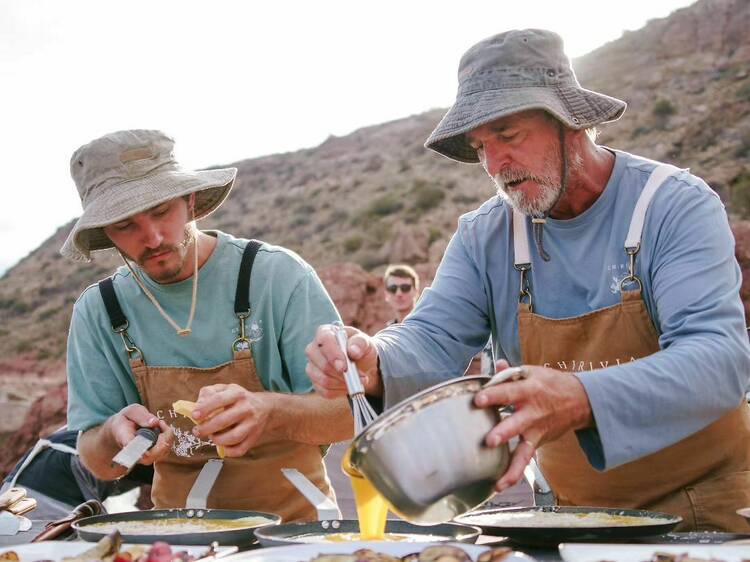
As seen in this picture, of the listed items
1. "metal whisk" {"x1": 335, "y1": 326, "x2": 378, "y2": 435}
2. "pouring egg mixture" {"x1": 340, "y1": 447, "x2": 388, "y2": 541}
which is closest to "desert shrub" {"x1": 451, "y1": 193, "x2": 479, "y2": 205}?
"metal whisk" {"x1": 335, "y1": 326, "x2": 378, "y2": 435}

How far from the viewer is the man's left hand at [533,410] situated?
66.4 inches

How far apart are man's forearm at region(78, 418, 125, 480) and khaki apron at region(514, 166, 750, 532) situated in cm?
129

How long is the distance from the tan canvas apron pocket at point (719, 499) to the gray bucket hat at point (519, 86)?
1.00 metres

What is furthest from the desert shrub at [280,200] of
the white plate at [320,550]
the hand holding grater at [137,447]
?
the white plate at [320,550]

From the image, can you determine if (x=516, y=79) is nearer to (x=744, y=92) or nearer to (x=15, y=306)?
(x=744, y=92)

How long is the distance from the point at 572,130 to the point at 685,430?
98 centimetres

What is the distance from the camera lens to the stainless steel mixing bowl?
5.14 feet

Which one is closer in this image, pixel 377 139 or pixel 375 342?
pixel 375 342

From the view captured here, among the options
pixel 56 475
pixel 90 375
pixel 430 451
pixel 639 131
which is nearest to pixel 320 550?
pixel 430 451

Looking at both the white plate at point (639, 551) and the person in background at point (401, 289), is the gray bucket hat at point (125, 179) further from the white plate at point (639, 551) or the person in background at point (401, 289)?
the person in background at point (401, 289)

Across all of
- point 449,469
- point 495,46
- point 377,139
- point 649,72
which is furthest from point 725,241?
point 377,139

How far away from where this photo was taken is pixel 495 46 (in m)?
2.60

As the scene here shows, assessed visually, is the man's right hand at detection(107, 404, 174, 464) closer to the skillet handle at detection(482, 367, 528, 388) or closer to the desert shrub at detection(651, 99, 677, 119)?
the skillet handle at detection(482, 367, 528, 388)

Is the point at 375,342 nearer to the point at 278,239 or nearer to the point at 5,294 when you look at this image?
the point at 278,239
